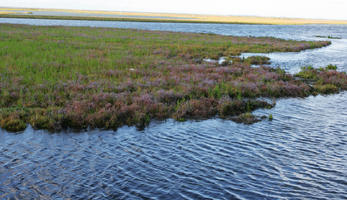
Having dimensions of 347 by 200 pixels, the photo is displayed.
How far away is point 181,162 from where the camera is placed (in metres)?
9.50

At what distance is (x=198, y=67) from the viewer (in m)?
25.8

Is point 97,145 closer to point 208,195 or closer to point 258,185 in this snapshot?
point 208,195

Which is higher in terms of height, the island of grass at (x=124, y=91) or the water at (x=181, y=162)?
the island of grass at (x=124, y=91)

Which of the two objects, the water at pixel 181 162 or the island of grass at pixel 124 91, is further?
the island of grass at pixel 124 91

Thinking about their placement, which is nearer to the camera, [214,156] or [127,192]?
[127,192]

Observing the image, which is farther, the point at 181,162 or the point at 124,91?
the point at 124,91

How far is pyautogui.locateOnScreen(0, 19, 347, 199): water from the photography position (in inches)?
306

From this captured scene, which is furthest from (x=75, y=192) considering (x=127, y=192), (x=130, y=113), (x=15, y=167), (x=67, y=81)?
(x=67, y=81)

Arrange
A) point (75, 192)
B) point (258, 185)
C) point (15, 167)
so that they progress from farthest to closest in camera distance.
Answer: point (15, 167)
point (258, 185)
point (75, 192)

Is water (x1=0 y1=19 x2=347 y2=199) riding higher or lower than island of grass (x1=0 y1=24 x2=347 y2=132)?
lower

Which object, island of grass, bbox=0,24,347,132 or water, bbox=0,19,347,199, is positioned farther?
island of grass, bbox=0,24,347,132

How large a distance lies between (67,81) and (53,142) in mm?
8507

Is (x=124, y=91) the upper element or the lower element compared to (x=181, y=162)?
upper

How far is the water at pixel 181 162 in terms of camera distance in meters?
7.77
